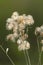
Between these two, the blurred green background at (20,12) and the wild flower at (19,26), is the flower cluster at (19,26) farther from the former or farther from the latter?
the blurred green background at (20,12)

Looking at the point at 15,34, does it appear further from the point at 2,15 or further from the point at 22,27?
the point at 2,15

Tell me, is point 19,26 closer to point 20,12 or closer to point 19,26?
point 19,26

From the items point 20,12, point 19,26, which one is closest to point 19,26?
point 19,26

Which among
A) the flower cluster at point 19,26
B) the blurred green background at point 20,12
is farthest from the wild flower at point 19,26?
the blurred green background at point 20,12

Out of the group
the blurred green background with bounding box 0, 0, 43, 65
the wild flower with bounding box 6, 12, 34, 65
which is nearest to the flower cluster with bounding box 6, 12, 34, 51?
the wild flower with bounding box 6, 12, 34, 65

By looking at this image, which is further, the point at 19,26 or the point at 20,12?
the point at 20,12

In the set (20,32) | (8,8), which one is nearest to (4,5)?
(8,8)

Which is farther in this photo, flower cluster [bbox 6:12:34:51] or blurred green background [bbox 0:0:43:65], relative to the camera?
blurred green background [bbox 0:0:43:65]

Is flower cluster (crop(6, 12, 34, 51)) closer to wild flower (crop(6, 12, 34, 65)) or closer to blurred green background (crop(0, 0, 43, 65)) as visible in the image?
wild flower (crop(6, 12, 34, 65))
